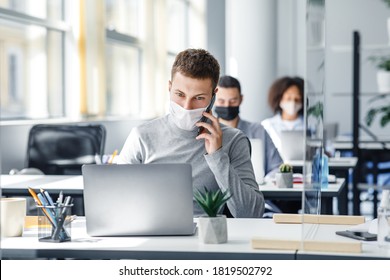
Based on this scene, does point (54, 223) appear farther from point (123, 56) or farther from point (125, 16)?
point (125, 16)

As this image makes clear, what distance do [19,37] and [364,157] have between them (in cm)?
312

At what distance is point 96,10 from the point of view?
598 centimetres

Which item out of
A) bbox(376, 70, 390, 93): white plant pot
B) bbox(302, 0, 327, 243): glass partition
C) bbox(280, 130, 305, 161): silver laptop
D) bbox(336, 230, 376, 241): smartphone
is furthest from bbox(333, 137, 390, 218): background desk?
bbox(336, 230, 376, 241): smartphone

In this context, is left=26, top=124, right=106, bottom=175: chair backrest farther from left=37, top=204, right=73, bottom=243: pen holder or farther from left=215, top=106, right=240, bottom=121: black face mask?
left=37, top=204, right=73, bottom=243: pen holder

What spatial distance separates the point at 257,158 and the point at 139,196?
1731mm

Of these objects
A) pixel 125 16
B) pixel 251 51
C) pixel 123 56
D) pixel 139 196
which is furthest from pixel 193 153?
pixel 251 51

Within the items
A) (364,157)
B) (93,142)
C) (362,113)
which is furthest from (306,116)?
(362,113)

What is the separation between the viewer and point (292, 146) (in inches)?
187

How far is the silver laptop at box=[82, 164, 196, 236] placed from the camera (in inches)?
78.8

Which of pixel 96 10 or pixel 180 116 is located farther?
pixel 96 10

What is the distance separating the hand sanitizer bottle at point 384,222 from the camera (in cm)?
199

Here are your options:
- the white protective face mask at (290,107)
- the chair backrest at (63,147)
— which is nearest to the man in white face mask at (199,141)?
the chair backrest at (63,147)

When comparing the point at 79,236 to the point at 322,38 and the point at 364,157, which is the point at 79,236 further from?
the point at 364,157
